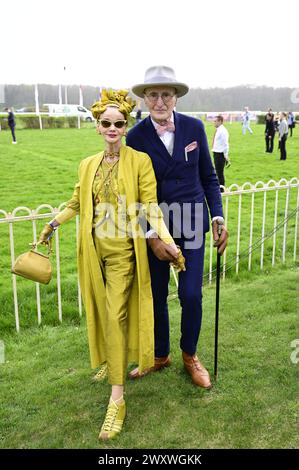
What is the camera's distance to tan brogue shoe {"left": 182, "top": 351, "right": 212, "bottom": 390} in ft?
10.6

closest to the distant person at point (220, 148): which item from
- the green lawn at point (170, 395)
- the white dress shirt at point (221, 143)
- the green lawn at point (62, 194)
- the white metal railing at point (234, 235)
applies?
the white dress shirt at point (221, 143)

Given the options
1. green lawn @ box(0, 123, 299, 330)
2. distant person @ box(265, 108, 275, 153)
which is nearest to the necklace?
green lawn @ box(0, 123, 299, 330)

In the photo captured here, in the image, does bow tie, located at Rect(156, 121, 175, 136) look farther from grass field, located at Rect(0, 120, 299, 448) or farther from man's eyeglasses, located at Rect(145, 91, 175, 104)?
grass field, located at Rect(0, 120, 299, 448)

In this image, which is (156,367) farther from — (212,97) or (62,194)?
(212,97)

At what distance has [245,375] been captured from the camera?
11.0 ft

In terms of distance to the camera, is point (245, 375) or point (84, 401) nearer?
point (84, 401)

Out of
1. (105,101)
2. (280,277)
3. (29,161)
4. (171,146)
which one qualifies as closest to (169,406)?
(171,146)

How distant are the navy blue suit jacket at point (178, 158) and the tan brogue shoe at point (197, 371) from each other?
2.96ft

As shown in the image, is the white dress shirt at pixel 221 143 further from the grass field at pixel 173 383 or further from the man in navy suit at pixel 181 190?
the man in navy suit at pixel 181 190

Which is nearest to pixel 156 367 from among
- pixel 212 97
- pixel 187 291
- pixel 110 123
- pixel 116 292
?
pixel 187 291

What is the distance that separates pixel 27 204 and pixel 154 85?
6.65 m

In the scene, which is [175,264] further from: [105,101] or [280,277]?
[280,277]

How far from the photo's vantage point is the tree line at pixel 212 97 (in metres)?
48.9

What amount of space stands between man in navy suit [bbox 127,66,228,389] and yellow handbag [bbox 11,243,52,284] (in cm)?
66
